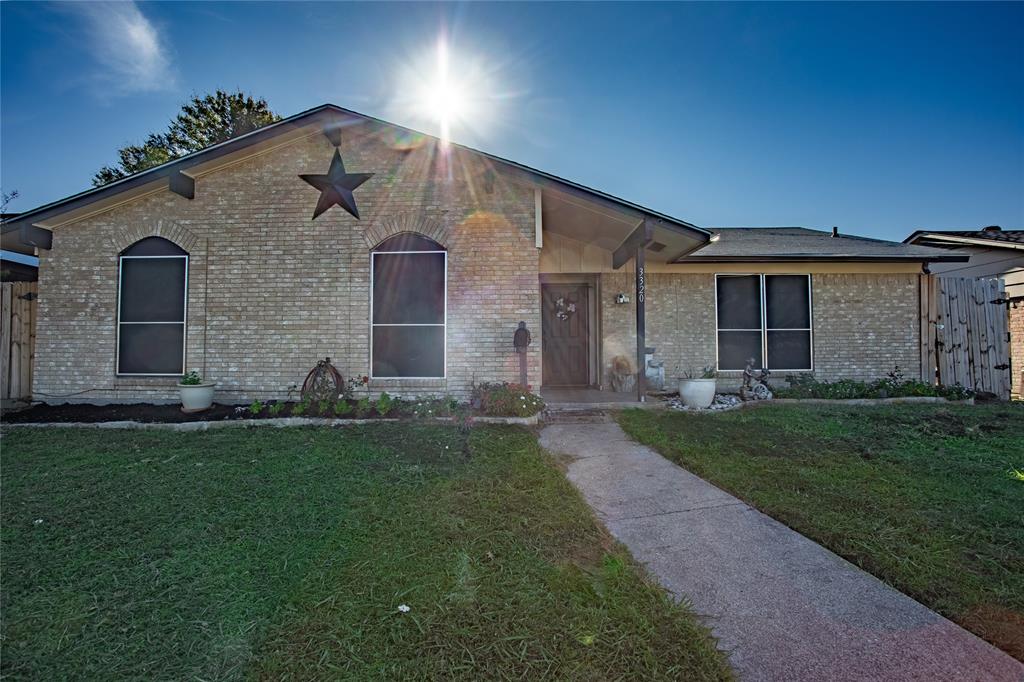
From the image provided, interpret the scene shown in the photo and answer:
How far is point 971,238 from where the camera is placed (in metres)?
9.98

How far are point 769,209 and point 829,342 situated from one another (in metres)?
8.42

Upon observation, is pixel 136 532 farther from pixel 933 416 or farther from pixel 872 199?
pixel 872 199

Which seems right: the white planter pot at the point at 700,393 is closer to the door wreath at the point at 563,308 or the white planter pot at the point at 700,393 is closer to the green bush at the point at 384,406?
the door wreath at the point at 563,308

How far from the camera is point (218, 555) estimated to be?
8.75 feet

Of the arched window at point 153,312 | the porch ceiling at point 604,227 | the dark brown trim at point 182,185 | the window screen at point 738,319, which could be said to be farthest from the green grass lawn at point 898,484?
the dark brown trim at point 182,185

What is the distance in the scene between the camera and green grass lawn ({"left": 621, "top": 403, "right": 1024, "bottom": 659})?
7.80 ft

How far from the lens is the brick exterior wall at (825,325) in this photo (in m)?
9.07

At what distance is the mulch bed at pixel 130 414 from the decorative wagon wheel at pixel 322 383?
295mm

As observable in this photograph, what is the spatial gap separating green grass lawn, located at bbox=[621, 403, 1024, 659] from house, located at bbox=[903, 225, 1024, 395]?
4.17 metres

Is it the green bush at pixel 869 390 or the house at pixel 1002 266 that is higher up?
the house at pixel 1002 266

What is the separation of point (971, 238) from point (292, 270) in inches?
549

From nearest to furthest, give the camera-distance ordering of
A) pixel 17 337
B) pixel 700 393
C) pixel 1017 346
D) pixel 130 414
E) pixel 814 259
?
pixel 130 414, pixel 700 393, pixel 17 337, pixel 814 259, pixel 1017 346

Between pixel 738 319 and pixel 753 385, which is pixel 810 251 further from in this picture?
pixel 753 385

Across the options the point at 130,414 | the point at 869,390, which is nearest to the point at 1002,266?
the point at 869,390
